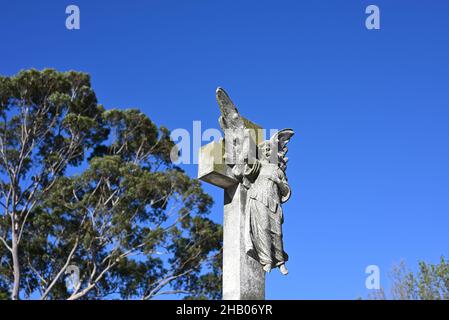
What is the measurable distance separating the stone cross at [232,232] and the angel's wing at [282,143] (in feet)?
2.31

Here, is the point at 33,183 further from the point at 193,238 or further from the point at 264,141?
the point at 264,141

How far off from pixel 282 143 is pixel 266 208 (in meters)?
1.10

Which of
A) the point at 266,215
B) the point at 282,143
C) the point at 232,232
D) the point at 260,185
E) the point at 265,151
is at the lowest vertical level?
the point at 232,232

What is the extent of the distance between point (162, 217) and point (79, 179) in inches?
120

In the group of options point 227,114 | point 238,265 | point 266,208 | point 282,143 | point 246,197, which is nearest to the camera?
point 238,265

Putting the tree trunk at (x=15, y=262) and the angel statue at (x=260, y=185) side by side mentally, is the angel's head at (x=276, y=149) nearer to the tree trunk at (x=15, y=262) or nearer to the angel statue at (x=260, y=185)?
the angel statue at (x=260, y=185)

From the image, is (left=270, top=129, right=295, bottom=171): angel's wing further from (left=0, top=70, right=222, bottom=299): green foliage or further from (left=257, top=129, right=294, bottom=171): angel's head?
(left=0, top=70, right=222, bottom=299): green foliage

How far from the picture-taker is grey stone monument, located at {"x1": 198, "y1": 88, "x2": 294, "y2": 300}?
20.5 feet

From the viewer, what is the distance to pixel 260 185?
668 cm

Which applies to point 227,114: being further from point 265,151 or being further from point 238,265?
point 238,265

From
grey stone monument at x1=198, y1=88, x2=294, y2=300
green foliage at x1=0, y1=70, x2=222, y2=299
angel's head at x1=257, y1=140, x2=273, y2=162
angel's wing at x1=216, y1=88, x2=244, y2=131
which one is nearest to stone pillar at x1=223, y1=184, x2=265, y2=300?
grey stone monument at x1=198, y1=88, x2=294, y2=300

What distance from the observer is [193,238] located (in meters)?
20.0

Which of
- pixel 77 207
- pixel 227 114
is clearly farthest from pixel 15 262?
pixel 227 114
